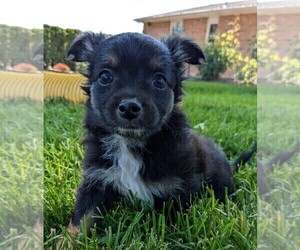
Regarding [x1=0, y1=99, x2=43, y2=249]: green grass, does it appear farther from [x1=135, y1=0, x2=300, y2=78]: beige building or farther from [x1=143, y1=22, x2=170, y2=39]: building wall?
[x1=143, y1=22, x2=170, y2=39]: building wall

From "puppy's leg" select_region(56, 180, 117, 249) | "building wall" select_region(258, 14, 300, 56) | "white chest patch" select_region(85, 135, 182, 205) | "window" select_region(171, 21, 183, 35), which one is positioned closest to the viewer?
"building wall" select_region(258, 14, 300, 56)

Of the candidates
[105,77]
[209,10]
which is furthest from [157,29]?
[105,77]

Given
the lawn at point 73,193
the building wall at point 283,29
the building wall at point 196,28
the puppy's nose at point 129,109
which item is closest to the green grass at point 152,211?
the lawn at point 73,193

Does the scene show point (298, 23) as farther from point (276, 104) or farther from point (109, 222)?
point (109, 222)

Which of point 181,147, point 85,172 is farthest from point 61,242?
point 181,147

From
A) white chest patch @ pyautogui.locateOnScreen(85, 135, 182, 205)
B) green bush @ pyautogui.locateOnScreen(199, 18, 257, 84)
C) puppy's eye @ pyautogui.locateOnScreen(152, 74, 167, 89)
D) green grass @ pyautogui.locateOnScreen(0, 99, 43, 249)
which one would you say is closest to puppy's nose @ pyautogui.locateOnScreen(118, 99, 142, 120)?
puppy's eye @ pyautogui.locateOnScreen(152, 74, 167, 89)

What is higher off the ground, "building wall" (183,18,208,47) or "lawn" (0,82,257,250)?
"building wall" (183,18,208,47)

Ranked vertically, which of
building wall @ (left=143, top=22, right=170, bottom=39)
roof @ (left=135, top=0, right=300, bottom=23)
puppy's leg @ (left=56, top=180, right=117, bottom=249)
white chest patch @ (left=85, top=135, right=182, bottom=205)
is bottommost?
puppy's leg @ (left=56, top=180, right=117, bottom=249)

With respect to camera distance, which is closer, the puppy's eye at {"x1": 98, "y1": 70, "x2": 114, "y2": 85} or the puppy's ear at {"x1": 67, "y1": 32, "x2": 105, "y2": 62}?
the puppy's eye at {"x1": 98, "y1": 70, "x2": 114, "y2": 85}

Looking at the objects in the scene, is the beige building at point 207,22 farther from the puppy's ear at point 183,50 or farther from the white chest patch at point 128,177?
the white chest patch at point 128,177
